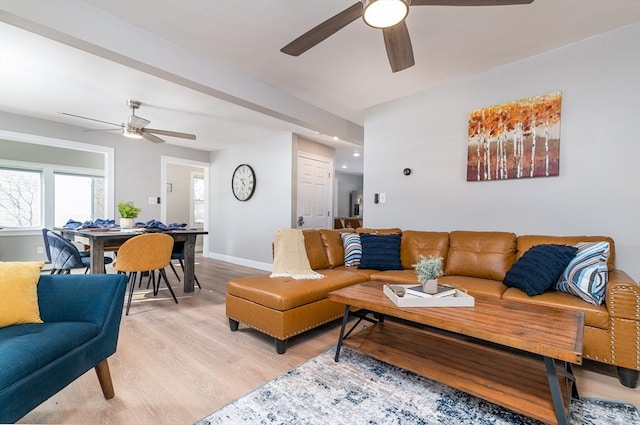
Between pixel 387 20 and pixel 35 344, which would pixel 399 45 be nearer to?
pixel 387 20

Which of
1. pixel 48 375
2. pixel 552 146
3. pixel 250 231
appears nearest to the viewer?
pixel 48 375

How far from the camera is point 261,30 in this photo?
2371 mm

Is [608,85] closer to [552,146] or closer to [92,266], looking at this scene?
[552,146]

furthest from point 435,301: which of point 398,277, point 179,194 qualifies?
point 179,194

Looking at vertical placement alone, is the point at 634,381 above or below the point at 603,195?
below

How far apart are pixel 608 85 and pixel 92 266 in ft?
16.7

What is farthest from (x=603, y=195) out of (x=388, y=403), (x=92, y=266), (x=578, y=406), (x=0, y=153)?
(x=0, y=153)

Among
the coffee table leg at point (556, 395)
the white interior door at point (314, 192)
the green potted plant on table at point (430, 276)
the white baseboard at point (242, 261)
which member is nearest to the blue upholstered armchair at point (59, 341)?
the green potted plant on table at point (430, 276)

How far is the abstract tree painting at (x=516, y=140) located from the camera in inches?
106

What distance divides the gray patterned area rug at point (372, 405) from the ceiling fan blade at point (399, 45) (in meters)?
2.09

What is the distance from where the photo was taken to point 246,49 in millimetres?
2639

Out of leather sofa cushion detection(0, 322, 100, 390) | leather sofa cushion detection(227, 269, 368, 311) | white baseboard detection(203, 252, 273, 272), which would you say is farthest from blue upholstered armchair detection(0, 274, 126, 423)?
white baseboard detection(203, 252, 273, 272)

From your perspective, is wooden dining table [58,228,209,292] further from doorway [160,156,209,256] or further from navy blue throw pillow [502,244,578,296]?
navy blue throw pillow [502,244,578,296]

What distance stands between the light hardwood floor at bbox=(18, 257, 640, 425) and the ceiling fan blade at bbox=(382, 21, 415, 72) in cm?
216
